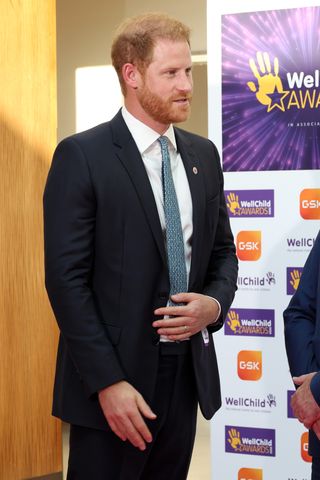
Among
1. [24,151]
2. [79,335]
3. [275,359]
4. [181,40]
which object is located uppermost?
[181,40]

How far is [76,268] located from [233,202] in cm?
183

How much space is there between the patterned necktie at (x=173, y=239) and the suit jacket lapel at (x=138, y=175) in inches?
1.6

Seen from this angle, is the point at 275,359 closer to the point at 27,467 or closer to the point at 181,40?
the point at 27,467

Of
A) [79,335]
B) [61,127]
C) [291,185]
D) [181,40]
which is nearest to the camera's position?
[79,335]

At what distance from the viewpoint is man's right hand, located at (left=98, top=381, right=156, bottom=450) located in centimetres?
188

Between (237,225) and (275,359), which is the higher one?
(237,225)

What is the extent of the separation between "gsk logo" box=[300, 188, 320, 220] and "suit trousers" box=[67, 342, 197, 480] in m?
1.61

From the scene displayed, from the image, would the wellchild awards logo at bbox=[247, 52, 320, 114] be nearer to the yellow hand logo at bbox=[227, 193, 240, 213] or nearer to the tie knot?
the yellow hand logo at bbox=[227, 193, 240, 213]

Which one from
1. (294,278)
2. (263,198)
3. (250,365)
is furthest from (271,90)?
(250,365)

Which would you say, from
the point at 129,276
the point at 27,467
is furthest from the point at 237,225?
the point at 129,276

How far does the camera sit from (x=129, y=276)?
1.98 metres

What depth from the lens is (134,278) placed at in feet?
6.51

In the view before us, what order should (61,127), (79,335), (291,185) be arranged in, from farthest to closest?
(61,127)
(291,185)
(79,335)

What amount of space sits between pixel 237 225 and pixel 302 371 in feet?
5.40
